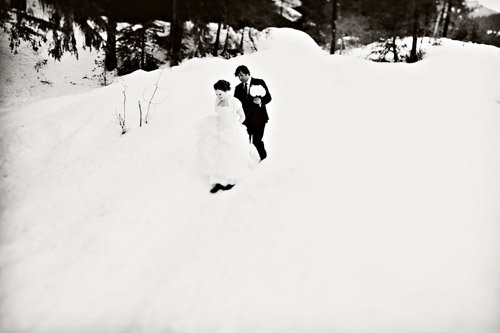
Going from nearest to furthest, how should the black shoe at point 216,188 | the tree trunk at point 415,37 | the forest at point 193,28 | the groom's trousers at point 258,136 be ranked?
1. the black shoe at point 216,188
2. the groom's trousers at point 258,136
3. the tree trunk at point 415,37
4. the forest at point 193,28

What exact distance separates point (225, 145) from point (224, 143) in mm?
33

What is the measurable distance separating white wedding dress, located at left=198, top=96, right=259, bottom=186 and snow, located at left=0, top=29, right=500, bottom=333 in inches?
10.8

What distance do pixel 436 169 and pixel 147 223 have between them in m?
4.23

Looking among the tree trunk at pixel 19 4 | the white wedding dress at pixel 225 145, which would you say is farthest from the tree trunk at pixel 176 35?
the white wedding dress at pixel 225 145

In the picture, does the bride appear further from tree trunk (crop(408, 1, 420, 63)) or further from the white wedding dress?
tree trunk (crop(408, 1, 420, 63))

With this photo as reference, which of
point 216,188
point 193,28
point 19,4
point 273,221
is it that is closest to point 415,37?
point 193,28

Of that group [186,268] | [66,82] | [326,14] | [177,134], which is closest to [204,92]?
[177,134]

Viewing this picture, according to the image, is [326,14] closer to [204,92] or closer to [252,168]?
[204,92]

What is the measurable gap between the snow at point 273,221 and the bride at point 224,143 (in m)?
0.26

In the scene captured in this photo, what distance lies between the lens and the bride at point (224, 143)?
460cm

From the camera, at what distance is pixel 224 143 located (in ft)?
15.1

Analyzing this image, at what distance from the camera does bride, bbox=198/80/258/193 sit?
4598 millimetres

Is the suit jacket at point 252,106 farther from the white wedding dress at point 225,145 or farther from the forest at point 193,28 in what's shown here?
the forest at point 193,28

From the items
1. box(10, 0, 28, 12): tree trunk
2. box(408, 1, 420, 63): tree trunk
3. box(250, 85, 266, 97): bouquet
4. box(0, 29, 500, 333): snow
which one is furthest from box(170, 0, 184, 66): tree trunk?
box(408, 1, 420, 63): tree trunk
